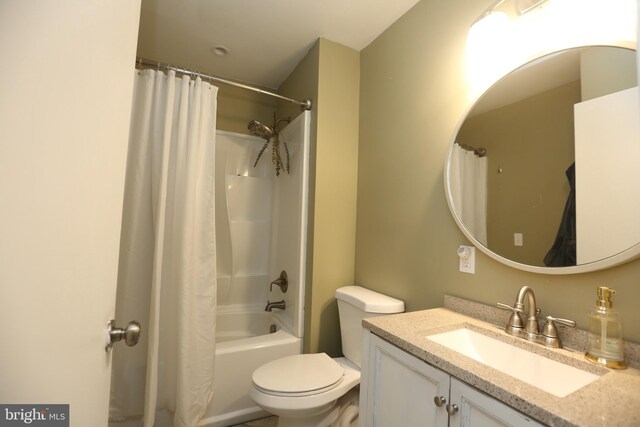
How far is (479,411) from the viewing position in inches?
25.0

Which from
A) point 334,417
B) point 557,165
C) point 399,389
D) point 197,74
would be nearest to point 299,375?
point 334,417

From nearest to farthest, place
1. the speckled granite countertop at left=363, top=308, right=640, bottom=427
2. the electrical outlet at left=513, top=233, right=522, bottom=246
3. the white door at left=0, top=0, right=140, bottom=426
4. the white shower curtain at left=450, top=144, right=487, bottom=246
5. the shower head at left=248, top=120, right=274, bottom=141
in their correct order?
the white door at left=0, top=0, right=140, bottom=426 → the speckled granite countertop at left=363, top=308, right=640, bottom=427 → the electrical outlet at left=513, top=233, right=522, bottom=246 → the white shower curtain at left=450, top=144, right=487, bottom=246 → the shower head at left=248, top=120, right=274, bottom=141

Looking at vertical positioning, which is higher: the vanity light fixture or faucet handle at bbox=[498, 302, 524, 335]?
the vanity light fixture

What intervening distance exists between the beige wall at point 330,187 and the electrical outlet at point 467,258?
0.80 m

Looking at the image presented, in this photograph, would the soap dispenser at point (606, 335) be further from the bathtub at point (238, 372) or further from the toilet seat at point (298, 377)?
the bathtub at point (238, 372)

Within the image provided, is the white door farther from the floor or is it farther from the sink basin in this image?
the floor

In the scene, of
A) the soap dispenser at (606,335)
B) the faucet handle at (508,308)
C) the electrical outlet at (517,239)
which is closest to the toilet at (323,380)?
the faucet handle at (508,308)

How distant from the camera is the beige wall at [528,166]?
91 centimetres

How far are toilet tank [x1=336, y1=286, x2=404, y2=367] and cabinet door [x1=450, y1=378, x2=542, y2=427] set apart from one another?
0.69m

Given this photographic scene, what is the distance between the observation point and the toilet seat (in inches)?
47.4

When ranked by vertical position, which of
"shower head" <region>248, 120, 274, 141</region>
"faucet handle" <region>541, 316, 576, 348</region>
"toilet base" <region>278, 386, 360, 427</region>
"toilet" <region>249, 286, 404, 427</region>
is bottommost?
"toilet base" <region>278, 386, 360, 427</region>

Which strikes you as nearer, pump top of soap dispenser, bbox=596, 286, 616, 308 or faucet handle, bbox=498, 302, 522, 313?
pump top of soap dispenser, bbox=596, 286, 616, 308

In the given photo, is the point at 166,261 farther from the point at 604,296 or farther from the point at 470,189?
the point at 604,296

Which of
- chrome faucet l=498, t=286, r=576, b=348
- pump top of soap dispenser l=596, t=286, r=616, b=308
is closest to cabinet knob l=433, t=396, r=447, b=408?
chrome faucet l=498, t=286, r=576, b=348
